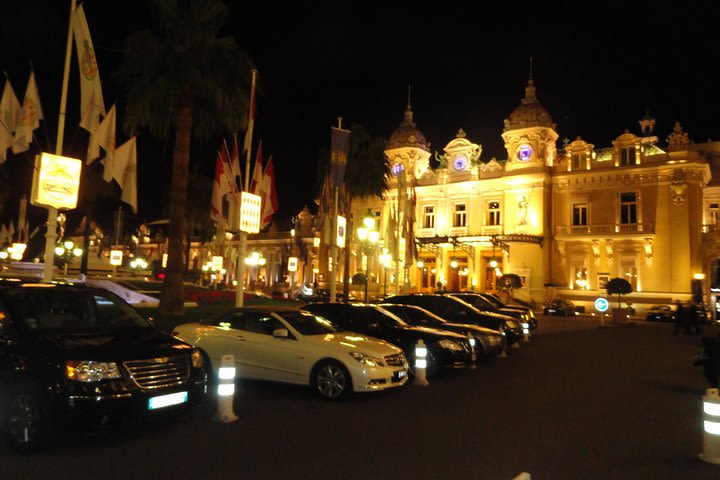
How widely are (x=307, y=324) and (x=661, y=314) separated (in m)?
32.1

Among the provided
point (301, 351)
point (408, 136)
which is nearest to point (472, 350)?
point (301, 351)

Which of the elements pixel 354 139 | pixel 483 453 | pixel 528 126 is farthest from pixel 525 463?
pixel 528 126

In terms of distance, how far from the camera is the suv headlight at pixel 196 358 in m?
6.98

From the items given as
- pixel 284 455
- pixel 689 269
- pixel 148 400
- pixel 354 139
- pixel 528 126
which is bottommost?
pixel 284 455

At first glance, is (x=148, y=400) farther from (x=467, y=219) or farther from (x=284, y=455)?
(x=467, y=219)

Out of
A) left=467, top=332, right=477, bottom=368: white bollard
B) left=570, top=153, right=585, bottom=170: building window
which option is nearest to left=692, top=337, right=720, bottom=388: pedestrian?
left=467, top=332, right=477, bottom=368: white bollard

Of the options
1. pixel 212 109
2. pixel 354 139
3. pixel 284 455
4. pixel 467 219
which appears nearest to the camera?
pixel 284 455

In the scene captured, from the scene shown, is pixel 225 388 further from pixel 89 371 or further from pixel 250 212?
pixel 250 212

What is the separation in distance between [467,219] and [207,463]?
45.1 meters

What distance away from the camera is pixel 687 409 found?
9.25 metres

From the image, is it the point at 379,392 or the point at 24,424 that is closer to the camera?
the point at 24,424

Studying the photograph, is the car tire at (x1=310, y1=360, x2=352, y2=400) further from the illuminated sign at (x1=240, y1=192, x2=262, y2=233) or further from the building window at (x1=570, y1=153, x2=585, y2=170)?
the building window at (x1=570, y1=153, x2=585, y2=170)

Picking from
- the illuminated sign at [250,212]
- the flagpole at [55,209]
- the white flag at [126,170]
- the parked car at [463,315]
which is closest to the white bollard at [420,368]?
the parked car at [463,315]

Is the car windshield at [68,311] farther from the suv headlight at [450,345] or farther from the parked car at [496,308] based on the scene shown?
the parked car at [496,308]
